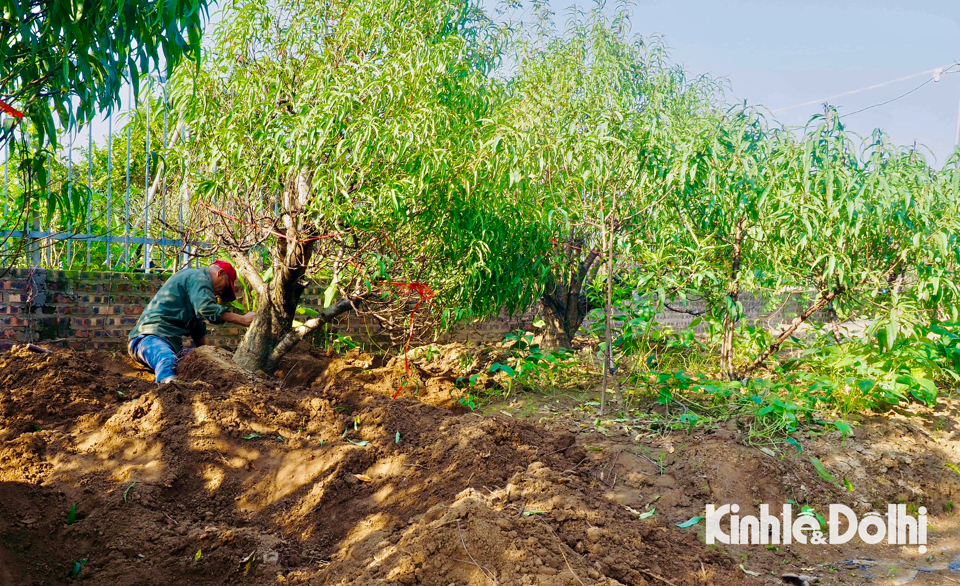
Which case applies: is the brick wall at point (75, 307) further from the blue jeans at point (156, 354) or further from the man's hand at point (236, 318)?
the man's hand at point (236, 318)

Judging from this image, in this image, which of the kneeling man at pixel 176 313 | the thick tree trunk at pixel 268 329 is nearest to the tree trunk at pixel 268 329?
the thick tree trunk at pixel 268 329

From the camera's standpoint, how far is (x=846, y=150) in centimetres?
466


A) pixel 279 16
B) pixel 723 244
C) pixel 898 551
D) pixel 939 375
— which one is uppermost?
pixel 279 16

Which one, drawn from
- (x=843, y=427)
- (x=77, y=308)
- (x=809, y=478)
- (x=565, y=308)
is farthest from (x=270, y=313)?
(x=843, y=427)

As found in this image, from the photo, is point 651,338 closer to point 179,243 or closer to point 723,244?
point 723,244

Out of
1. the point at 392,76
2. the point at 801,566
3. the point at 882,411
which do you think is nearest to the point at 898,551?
the point at 801,566

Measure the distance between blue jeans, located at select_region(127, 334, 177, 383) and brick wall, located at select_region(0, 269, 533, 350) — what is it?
0.49 metres

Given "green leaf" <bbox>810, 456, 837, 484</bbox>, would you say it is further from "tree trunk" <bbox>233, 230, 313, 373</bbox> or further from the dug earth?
"tree trunk" <bbox>233, 230, 313, 373</bbox>

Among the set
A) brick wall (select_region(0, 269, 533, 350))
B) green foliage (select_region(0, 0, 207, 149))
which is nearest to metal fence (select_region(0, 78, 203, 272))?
brick wall (select_region(0, 269, 533, 350))

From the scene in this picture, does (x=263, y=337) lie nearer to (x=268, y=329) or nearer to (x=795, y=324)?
(x=268, y=329)

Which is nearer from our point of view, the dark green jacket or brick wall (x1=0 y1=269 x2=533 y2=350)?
the dark green jacket

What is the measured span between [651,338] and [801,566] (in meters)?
2.60

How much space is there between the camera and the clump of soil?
2.68 meters

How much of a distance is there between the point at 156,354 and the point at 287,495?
2103mm
